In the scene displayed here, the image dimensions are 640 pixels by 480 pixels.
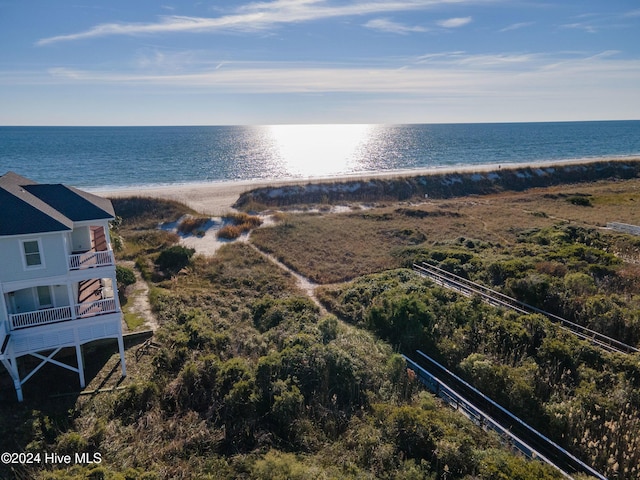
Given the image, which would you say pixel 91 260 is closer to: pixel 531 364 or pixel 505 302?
pixel 531 364

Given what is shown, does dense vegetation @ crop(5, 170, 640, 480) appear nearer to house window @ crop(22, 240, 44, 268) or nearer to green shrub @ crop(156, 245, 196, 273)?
green shrub @ crop(156, 245, 196, 273)

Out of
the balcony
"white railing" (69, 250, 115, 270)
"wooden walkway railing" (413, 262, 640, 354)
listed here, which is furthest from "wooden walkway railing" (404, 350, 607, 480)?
"white railing" (69, 250, 115, 270)

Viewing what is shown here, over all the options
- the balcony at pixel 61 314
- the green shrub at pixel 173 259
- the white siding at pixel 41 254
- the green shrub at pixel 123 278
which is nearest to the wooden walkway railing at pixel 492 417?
the balcony at pixel 61 314

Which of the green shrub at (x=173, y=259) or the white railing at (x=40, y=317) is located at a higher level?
the white railing at (x=40, y=317)

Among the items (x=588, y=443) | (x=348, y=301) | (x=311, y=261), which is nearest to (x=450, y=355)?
(x=588, y=443)

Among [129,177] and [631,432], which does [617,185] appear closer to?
[631,432]

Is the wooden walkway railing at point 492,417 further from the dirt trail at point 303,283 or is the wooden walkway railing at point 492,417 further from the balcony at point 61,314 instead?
the balcony at point 61,314

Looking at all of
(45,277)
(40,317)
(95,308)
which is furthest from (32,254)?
(95,308)

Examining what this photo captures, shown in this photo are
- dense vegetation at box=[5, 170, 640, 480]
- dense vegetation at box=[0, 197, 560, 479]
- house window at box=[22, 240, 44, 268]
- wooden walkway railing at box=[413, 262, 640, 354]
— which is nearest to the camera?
dense vegetation at box=[0, 197, 560, 479]
